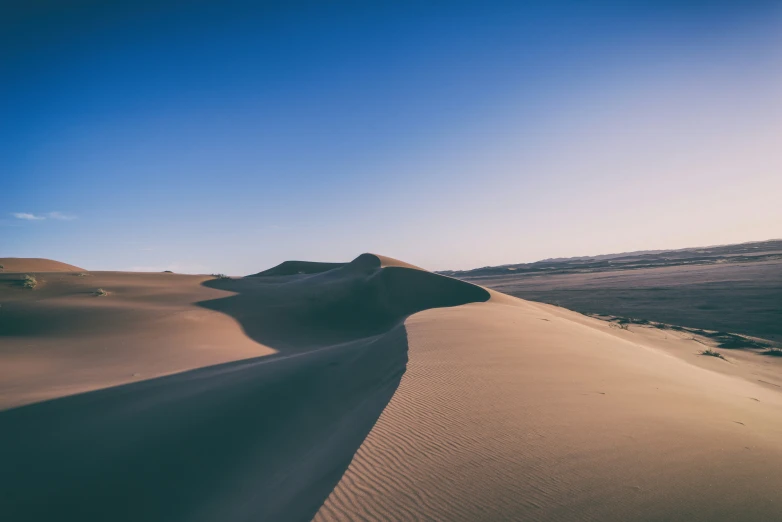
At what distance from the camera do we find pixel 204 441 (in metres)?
5.36

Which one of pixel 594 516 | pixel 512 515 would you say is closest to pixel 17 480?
pixel 512 515

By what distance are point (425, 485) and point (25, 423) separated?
671 cm

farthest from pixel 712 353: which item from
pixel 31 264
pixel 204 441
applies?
pixel 31 264

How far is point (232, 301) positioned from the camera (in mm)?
17000

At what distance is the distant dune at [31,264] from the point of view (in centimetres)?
2372

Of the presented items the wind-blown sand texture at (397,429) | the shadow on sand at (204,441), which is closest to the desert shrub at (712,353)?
the wind-blown sand texture at (397,429)

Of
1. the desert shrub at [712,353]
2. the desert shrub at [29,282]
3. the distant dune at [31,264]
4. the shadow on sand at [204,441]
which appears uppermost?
the distant dune at [31,264]

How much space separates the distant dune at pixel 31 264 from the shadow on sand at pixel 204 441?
78.3ft

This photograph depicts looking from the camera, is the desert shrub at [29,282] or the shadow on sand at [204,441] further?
the desert shrub at [29,282]

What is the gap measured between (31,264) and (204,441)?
3021cm

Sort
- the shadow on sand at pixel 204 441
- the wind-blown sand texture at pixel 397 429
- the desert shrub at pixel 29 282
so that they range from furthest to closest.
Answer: the desert shrub at pixel 29 282 → the shadow on sand at pixel 204 441 → the wind-blown sand texture at pixel 397 429

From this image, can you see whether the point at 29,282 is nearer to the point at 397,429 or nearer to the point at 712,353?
the point at 397,429

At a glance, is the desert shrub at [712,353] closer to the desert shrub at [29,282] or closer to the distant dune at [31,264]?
the desert shrub at [29,282]

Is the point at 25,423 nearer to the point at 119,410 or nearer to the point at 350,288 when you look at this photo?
the point at 119,410
